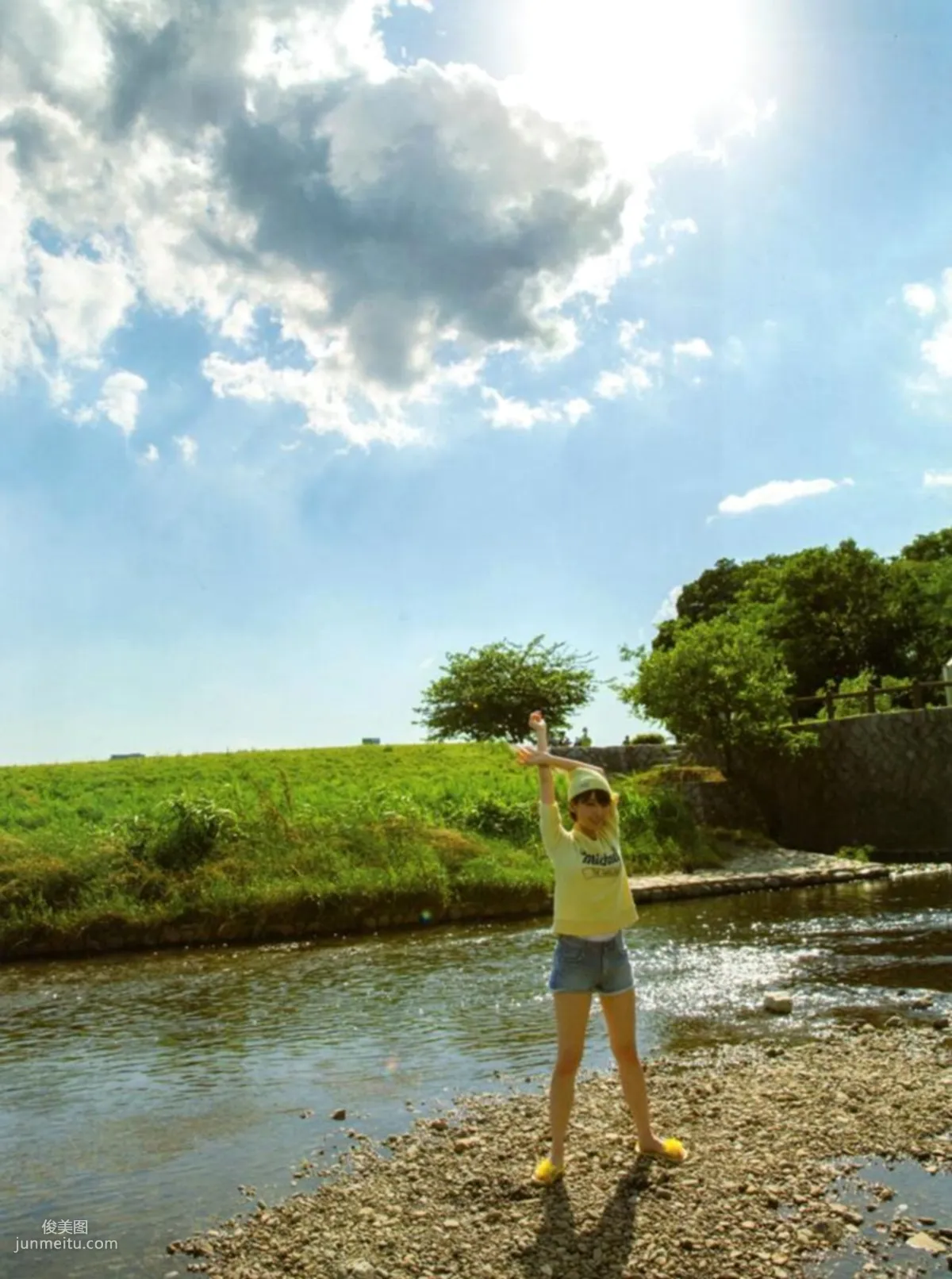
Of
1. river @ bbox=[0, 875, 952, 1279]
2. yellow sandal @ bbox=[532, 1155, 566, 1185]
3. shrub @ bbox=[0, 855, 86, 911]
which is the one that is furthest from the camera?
shrub @ bbox=[0, 855, 86, 911]

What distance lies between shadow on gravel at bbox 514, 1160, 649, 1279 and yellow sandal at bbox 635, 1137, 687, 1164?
38 cm

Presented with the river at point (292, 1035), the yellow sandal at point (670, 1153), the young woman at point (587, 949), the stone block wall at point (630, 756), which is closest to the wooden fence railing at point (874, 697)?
the stone block wall at point (630, 756)

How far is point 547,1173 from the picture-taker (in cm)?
630

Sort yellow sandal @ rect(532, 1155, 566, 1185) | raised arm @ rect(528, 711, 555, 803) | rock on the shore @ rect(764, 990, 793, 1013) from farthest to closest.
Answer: rock on the shore @ rect(764, 990, 793, 1013)
raised arm @ rect(528, 711, 555, 803)
yellow sandal @ rect(532, 1155, 566, 1185)

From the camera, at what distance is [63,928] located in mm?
19891

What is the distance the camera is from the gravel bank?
5.37 metres

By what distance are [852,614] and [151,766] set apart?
43127 millimetres

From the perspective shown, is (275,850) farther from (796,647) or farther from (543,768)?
(796,647)

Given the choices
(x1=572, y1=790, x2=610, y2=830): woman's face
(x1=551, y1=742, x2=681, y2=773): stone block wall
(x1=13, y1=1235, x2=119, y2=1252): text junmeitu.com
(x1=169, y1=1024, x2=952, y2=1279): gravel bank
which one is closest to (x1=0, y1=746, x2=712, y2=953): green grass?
(x1=551, y1=742, x2=681, y2=773): stone block wall

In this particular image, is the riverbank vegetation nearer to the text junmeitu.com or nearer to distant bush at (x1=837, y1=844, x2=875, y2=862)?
distant bush at (x1=837, y1=844, x2=875, y2=862)

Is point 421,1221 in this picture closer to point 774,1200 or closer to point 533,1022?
point 774,1200

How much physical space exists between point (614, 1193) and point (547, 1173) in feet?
1.41

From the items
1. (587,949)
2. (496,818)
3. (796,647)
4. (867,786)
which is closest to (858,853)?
(867,786)

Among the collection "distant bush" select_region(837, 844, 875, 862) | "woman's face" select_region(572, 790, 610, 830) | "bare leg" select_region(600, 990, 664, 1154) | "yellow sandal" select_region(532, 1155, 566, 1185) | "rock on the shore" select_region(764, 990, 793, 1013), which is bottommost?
"distant bush" select_region(837, 844, 875, 862)
